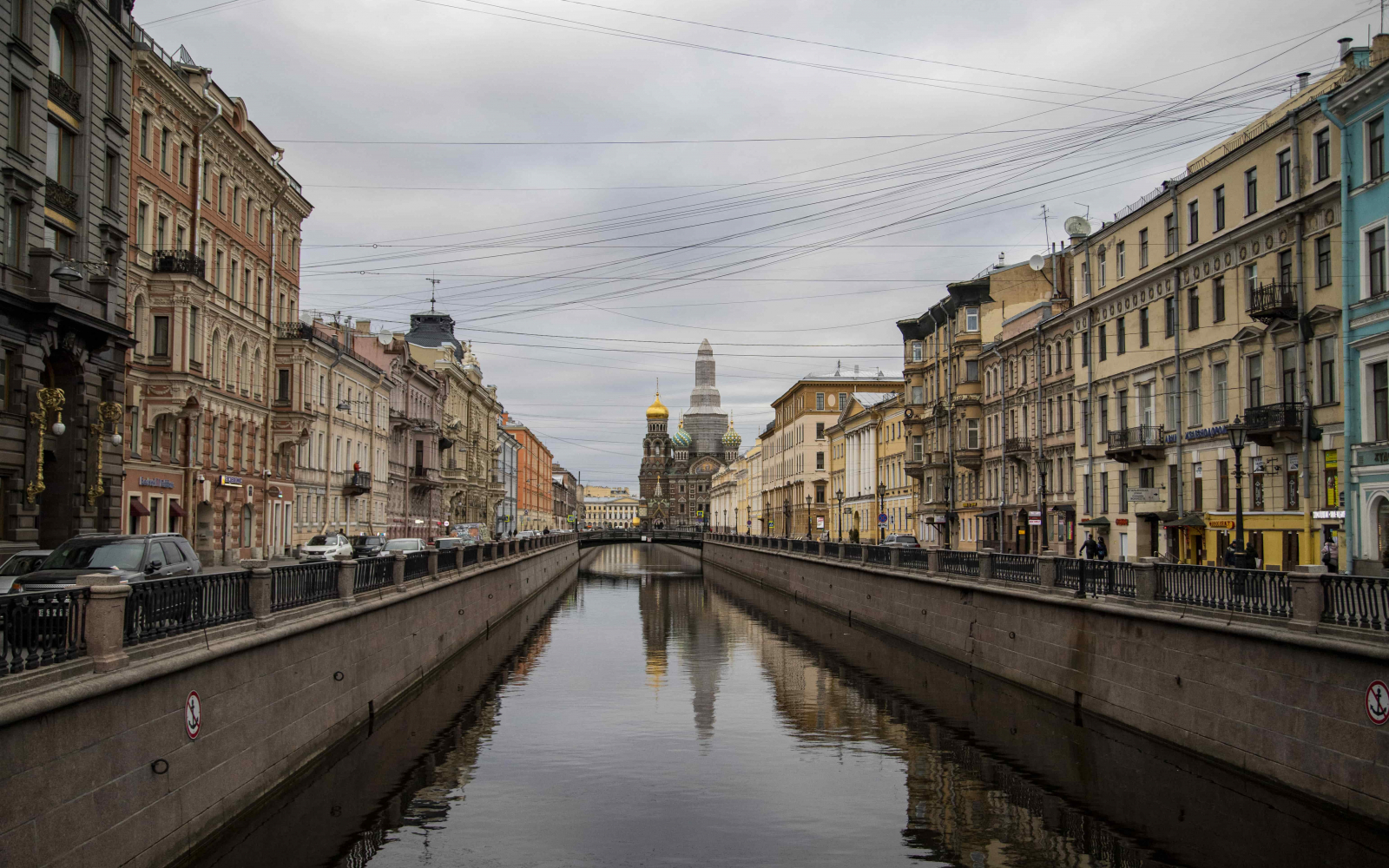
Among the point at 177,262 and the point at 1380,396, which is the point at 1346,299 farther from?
the point at 177,262

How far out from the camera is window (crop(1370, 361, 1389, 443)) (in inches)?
1039

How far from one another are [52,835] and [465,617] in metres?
28.2

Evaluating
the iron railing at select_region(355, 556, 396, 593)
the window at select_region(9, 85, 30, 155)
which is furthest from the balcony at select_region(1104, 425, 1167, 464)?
the window at select_region(9, 85, 30, 155)

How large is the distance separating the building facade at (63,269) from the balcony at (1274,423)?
2897 cm

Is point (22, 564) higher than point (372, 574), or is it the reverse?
point (22, 564)

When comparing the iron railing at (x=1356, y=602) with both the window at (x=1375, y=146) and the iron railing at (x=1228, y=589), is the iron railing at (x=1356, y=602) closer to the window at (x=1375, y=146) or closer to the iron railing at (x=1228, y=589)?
the iron railing at (x=1228, y=589)

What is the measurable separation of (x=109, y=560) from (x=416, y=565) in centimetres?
1404

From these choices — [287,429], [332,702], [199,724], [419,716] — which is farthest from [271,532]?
[199,724]

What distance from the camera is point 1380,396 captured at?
1051 inches

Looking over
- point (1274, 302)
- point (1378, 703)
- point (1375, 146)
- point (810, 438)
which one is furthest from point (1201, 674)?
point (810, 438)

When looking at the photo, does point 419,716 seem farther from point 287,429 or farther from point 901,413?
point 901,413

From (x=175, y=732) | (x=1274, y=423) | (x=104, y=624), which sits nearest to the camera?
(x=104, y=624)

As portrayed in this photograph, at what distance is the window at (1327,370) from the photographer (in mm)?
29500

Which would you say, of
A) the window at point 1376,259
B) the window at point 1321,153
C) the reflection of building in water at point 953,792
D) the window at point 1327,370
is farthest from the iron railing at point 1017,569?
the window at point 1321,153
